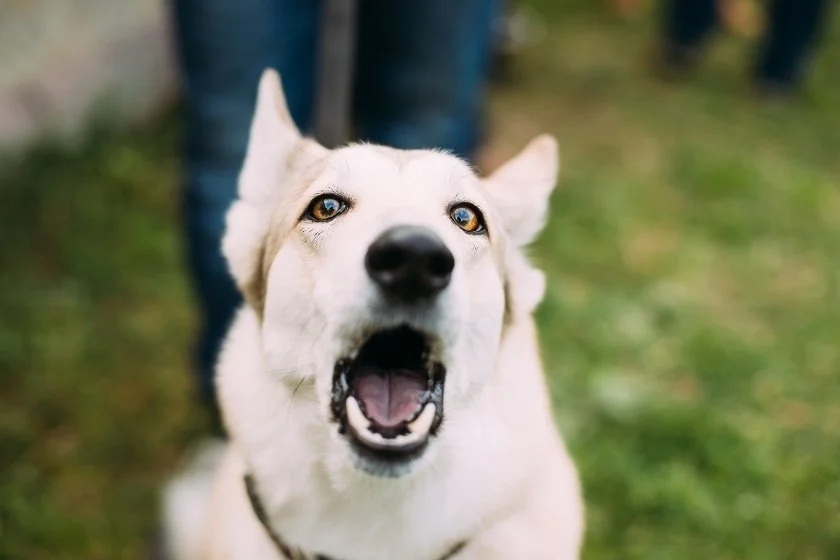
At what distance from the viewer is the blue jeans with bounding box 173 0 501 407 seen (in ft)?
8.07

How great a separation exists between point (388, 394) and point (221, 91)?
124cm

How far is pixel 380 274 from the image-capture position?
159cm

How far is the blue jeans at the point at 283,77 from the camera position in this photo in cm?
246

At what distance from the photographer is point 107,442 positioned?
307 centimetres

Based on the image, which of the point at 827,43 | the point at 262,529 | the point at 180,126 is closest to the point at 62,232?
the point at 180,126

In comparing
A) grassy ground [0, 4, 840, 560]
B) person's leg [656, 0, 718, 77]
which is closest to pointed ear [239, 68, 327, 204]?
grassy ground [0, 4, 840, 560]

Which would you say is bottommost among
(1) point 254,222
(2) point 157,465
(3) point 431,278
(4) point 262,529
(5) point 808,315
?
(2) point 157,465

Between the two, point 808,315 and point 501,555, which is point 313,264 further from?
point 808,315

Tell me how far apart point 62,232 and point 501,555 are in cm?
295

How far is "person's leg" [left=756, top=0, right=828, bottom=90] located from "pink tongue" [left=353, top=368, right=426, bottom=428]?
213 inches

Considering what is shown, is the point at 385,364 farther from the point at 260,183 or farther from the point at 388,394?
the point at 260,183

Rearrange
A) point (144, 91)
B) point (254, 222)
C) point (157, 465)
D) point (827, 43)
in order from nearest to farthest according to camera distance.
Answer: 1. point (254, 222)
2. point (157, 465)
3. point (144, 91)
4. point (827, 43)

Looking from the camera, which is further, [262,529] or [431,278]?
[262,529]

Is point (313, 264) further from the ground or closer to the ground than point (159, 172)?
further from the ground
